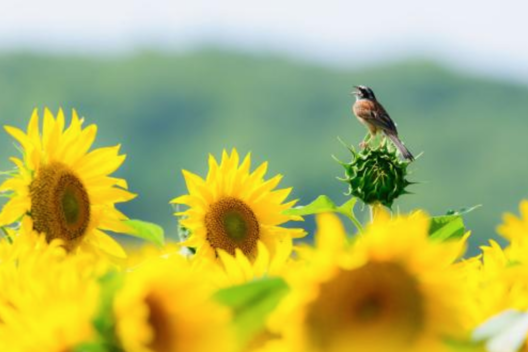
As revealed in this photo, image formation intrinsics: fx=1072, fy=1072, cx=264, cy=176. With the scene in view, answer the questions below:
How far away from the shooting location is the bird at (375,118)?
1692 mm

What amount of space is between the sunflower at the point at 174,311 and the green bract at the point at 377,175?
3.63 feet

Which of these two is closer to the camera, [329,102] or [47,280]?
[47,280]

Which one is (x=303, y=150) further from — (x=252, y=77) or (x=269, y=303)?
(x=269, y=303)

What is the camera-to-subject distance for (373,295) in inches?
21.0

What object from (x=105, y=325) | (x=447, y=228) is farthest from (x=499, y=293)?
(x=447, y=228)

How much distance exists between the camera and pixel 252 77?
95.1 meters

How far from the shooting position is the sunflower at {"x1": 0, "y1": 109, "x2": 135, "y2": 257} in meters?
1.36

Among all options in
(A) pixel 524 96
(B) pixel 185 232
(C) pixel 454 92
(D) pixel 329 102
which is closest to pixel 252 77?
(D) pixel 329 102

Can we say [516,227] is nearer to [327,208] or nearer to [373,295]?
[373,295]

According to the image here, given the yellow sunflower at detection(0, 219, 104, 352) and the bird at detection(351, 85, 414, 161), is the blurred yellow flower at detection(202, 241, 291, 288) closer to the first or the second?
the yellow sunflower at detection(0, 219, 104, 352)

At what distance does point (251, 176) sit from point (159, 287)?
1.10 metres

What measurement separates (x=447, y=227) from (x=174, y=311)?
594 mm

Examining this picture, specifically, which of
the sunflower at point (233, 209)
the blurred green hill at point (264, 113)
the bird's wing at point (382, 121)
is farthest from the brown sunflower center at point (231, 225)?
the blurred green hill at point (264, 113)

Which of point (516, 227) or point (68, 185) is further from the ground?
point (68, 185)
